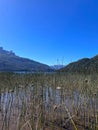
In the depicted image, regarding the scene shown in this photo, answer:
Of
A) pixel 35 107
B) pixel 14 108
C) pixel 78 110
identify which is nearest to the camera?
pixel 35 107

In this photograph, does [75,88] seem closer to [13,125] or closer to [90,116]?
[90,116]

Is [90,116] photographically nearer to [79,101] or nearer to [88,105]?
[88,105]

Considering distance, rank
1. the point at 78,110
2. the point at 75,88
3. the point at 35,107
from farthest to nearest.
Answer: the point at 75,88 < the point at 78,110 < the point at 35,107

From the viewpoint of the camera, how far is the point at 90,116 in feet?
22.0

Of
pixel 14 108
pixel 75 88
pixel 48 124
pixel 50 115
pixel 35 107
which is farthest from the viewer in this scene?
pixel 75 88

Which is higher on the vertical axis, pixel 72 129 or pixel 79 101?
pixel 79 101

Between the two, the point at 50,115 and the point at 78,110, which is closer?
the point at 50,115

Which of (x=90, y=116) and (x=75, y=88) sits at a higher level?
(x=75, y=88)

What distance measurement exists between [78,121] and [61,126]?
69 centimetres

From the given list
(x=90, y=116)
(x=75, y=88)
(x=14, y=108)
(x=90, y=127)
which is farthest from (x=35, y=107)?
(x=75, y=88)

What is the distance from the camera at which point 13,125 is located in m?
6.11

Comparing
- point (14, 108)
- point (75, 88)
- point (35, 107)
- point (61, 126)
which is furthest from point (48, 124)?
point (75, 88)

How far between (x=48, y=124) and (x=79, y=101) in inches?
59.2

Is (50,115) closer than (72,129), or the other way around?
(72,129)
